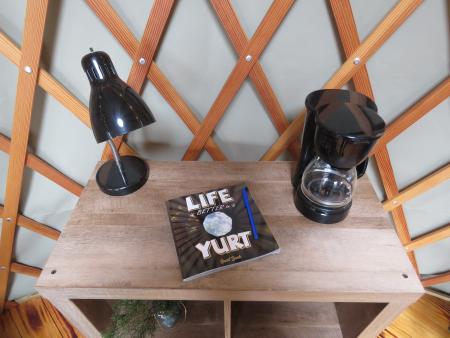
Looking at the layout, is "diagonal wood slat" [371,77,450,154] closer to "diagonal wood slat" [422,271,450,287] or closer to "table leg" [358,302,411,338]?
"table leg" [358,302,411,338]

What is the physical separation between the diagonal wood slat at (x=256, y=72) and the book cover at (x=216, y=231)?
27cm

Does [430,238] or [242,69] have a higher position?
[242,69]

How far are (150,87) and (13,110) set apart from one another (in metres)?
0.38

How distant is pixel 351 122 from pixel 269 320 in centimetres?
59

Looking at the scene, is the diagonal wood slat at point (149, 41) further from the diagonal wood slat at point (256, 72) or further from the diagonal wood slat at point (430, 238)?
the diagonal wood slat at point (430, 238)

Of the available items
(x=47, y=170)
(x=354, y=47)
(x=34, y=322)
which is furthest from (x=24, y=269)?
(x=354, y=47)

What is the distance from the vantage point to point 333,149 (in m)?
0.49

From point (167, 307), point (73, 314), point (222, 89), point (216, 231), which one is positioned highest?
point (222, 89)

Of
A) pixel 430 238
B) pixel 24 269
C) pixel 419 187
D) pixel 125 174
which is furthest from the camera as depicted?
pixel 24 269

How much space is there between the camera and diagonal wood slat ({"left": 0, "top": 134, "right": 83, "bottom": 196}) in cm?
79

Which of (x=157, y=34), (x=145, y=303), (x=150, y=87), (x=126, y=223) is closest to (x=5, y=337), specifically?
(x=145, y=303)

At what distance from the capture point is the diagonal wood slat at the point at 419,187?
826 mm

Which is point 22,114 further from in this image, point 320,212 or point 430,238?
point 430,238

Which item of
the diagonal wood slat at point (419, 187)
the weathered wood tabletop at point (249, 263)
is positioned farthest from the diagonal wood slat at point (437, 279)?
the weathered wood tabletop at point (249, 263)
